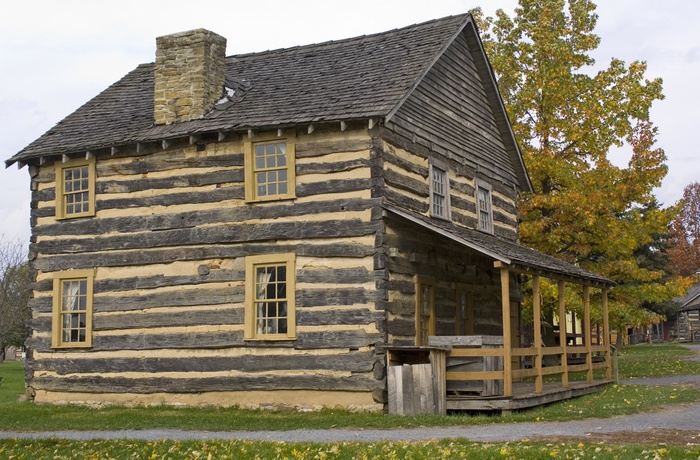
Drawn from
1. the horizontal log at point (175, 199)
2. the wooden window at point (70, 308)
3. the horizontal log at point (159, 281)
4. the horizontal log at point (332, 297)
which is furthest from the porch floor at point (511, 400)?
the wooden window at point (70, 308)

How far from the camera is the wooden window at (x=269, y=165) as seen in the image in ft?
60.3

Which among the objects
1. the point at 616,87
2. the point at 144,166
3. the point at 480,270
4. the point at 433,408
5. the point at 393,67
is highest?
the point at 616,87

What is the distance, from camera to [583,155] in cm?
2844

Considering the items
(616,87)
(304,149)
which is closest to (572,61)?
(616,87)

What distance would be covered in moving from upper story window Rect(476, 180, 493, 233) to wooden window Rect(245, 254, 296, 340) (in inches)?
249

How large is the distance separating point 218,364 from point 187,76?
662 cm

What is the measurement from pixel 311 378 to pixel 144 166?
20.6ft

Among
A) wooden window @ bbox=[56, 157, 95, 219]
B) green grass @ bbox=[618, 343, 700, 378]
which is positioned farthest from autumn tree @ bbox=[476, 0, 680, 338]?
wooden window @ bbox=[56, 157, 95, 219]

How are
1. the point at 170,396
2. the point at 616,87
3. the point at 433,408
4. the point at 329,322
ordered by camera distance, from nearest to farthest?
1. the point at 433,408
2. the point at 329,322
3. the point at 170,396
4. the point at 616,87

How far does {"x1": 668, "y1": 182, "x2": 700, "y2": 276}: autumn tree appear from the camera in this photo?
65.9 meters

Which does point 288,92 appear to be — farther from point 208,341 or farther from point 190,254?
point 208,341

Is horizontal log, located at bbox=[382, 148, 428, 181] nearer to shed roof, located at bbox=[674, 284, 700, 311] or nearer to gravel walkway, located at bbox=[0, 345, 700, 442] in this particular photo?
gravel walkway, located at bbox=[0, 345, 700, 442]

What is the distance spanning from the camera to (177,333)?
19203 millimetres

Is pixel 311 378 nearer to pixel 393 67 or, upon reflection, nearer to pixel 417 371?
pixel 417 371
